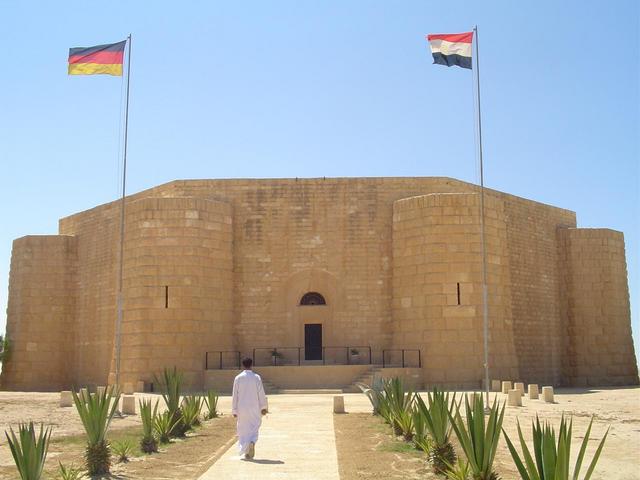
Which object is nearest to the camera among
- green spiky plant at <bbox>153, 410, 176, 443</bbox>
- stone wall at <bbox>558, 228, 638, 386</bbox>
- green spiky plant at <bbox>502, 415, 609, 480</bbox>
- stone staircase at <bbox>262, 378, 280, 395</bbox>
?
green spiky plant at <bbox>502, 415, 609, 480</bbox>

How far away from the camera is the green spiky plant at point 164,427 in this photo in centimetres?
1070

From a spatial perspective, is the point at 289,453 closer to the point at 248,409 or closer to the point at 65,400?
the point at 248,409

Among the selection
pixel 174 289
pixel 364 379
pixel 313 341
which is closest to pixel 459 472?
pixel 364 379

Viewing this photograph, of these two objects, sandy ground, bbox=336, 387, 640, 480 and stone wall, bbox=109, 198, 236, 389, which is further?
stone wall, bbox=109, 198, 236, 389

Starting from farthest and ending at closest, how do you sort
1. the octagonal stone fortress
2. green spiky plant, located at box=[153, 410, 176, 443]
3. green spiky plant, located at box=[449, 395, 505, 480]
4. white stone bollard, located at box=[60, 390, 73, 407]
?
the octagonal stone fortress → white stone bollard, located at box=[60, 390, 73, 407] → green spiky plant, located at box=[153, 410, 176, 443] → green spiky plant, located at box=[449, 395, 505, 480]

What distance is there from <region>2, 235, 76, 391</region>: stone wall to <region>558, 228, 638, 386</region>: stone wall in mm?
20101

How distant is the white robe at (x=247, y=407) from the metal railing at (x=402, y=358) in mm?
14402

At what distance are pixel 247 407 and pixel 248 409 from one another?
0.05 meters

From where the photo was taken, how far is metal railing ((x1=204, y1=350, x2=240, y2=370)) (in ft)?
78.9

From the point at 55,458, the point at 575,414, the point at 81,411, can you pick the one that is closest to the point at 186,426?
the point at 55,458

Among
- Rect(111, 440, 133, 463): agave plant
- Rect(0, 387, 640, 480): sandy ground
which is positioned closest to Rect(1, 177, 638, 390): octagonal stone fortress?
Rect(0, 387, 640, 480): sandy ground

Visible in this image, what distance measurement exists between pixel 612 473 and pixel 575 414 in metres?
7.14

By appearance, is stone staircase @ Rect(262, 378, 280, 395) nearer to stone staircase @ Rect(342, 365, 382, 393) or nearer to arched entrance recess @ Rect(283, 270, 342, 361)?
stone staircase @ Rect(342, 365, 382, 393)

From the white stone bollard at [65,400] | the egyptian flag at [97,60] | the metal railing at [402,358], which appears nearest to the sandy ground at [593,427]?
the metal railing at [402,358]
